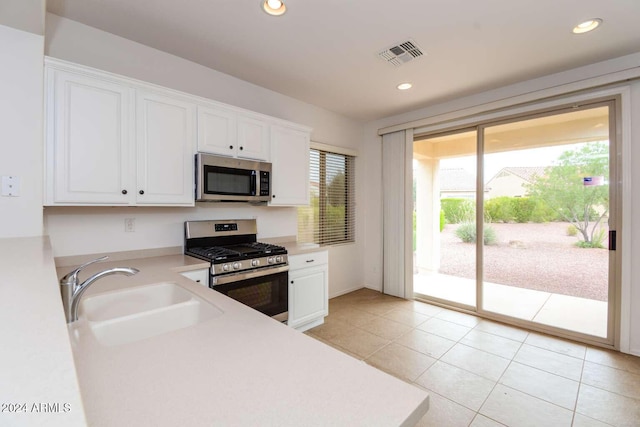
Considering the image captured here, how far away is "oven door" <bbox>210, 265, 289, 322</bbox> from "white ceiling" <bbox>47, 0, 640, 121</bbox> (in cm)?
189

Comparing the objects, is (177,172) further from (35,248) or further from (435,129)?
(435,129)

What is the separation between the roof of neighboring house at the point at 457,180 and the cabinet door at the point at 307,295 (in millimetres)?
1986

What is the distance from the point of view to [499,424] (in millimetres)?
1748

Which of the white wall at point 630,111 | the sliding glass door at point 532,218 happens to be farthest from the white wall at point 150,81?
the sliding glass door at point 532,218

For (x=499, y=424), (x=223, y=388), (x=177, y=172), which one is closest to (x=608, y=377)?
(x=499, y=424)

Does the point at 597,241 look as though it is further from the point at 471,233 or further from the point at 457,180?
the point at 457,180

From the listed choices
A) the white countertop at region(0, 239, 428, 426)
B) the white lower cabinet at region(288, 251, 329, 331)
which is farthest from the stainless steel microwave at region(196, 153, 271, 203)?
the white countertop at region(0, 239, 428, 426)

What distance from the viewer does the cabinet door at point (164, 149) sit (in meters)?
2.11

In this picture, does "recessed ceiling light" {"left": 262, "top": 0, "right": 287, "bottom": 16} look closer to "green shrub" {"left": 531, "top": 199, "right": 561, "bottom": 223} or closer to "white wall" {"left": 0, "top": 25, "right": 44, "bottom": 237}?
"white wall" {"left": 0, "top": 25, "right": 44, "bottom": 237}

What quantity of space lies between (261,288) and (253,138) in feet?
4.64

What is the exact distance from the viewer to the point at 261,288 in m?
2.53

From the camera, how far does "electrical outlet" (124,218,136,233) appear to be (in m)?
2.29

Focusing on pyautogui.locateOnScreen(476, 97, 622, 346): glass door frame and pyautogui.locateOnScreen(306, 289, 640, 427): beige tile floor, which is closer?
pyautogui.locateOnScreen(306, 289, 640, 427): beige tile floor

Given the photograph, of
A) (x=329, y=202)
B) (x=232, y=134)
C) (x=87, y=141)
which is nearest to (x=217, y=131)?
(x=232, y=134)
